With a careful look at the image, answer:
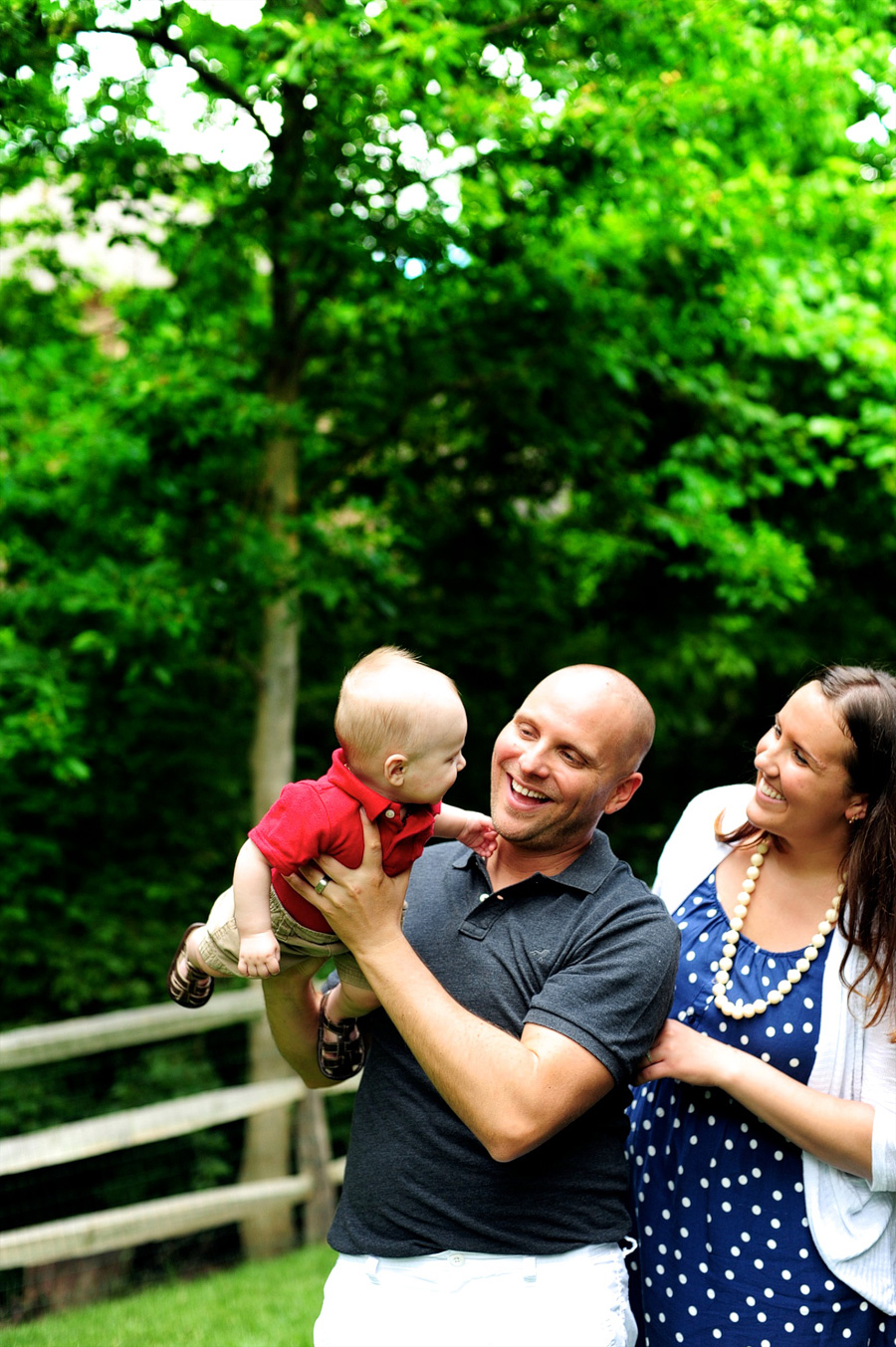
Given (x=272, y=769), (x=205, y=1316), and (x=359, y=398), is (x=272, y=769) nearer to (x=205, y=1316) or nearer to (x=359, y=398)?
(x=359, y=398)

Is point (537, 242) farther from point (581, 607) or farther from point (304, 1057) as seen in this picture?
point (304, 1057)

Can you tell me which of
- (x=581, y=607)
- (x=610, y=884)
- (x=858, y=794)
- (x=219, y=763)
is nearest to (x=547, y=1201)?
(x=610, y=884)

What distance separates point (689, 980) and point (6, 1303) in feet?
12.1

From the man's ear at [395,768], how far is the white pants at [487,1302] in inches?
28.6

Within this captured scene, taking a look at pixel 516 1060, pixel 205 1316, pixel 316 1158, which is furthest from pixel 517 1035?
pixel 316 1158

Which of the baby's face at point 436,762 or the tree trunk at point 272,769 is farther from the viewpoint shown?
the tree trunk at point 272,769

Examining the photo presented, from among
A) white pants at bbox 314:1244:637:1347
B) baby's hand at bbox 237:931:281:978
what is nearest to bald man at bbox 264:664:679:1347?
white pants at bbox 314:1244:637:1347

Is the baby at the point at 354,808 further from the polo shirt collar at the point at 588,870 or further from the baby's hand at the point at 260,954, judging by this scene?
the polo shirt collar at the point at 588,870

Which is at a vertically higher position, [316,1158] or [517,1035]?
[517,1035]

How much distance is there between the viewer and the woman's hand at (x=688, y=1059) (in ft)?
6.52

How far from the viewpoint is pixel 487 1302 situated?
189 cm

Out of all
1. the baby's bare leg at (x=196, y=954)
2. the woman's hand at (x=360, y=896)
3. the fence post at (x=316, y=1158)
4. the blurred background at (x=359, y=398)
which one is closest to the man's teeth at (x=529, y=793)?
the woman's hand at (x=360, y=896)

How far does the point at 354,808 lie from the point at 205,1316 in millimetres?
3372

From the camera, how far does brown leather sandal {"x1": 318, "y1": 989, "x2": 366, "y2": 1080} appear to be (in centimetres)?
220
